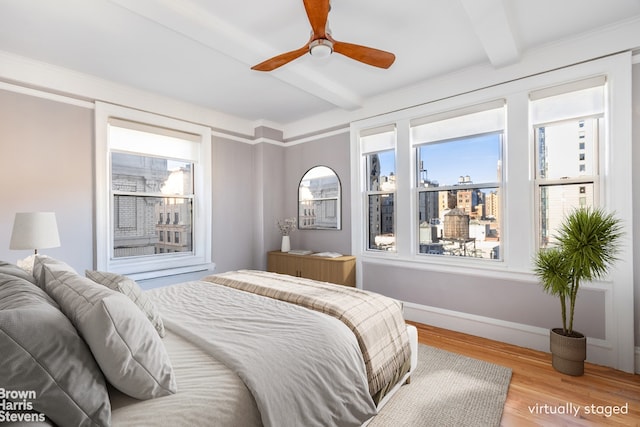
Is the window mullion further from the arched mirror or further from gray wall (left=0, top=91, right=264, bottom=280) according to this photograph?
gray wall (left=0, top=91, right=264, bottom=280)

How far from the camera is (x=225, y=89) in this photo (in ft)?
11.6

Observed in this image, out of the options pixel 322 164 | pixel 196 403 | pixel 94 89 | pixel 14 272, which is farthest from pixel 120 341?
pixel 322 164

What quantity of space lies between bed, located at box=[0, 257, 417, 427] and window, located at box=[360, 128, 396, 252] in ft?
6.59

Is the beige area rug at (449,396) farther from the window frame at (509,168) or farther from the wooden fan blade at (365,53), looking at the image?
the wooden fan blade at (365,53)

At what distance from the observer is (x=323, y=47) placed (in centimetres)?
196

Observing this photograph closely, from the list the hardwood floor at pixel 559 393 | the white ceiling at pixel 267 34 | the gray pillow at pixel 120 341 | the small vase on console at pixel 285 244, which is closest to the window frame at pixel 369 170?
the white ceiling at pixel 267 34

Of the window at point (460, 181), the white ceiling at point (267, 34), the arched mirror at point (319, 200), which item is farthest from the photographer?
the arched mirror at point (319, 200)

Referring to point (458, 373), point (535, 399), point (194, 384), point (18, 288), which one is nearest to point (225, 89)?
point (18, 288)

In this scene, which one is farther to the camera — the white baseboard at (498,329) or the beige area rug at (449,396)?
the white baseboard at (498,329)

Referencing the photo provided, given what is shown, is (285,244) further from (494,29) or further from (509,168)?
(494,29)

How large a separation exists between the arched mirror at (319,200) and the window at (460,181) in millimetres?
1189

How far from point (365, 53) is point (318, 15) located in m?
0.50

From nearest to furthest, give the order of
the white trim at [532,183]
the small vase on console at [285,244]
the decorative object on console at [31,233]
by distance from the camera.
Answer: the decorative object on console at [31,233] < the white trim at [532,183] < the small vase on console at [285,244]

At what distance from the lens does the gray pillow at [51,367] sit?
75cm
